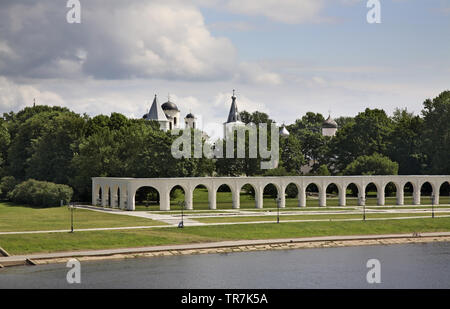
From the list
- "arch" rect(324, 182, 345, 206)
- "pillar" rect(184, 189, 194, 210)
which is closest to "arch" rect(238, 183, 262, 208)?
"pillar" rect(184, 189, 194, 210)

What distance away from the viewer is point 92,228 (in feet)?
195

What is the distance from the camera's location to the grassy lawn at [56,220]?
200 ft

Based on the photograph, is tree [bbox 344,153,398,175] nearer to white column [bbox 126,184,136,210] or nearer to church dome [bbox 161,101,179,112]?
white column [bbox 126,184,136,210]

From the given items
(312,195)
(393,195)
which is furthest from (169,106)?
(393,195)

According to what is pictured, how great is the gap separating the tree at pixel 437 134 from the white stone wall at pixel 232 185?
43.0 ft

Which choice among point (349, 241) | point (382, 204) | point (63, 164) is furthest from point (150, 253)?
point (63, 164)

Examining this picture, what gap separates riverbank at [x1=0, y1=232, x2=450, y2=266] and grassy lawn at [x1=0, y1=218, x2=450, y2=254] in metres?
1.67

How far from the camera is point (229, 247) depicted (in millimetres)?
54281

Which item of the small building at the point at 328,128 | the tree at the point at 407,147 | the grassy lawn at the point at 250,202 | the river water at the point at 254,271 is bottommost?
the river water at the point at 254,271

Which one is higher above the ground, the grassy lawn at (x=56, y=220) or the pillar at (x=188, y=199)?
the pillar at (x=188, y=199)

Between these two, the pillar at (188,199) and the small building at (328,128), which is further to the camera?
the small building at (328,128)

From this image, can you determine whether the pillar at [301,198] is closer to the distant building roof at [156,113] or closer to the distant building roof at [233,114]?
the distant building roof at [156,113]

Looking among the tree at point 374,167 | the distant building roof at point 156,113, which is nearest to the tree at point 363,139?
the tree at point 374,167

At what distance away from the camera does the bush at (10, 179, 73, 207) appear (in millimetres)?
83312
